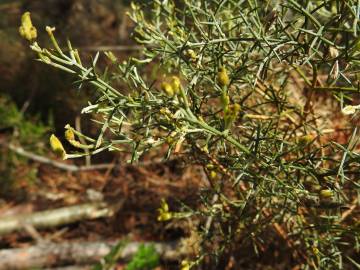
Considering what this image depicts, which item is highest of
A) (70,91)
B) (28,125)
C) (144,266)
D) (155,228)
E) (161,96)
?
(70,91)

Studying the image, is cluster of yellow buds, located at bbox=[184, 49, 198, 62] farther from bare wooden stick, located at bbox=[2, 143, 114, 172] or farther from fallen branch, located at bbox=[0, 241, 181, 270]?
bare wooden stick, located at bbox=[2, 143, 114, 172]

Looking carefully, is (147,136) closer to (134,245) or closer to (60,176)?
(134,245)

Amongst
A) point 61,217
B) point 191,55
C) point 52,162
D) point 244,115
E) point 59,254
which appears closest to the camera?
point 191,55

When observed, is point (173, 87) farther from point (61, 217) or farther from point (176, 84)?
point (61, 217)

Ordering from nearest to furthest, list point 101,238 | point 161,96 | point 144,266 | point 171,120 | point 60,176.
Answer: point 171,120, point 161,96, point 144,266, point 101,238, point 60,176

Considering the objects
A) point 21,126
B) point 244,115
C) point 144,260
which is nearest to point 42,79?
point 21,126

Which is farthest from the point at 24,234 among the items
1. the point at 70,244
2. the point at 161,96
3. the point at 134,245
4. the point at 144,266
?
the point at 161,96

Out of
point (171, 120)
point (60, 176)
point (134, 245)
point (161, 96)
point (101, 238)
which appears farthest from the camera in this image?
point (60, 176)
